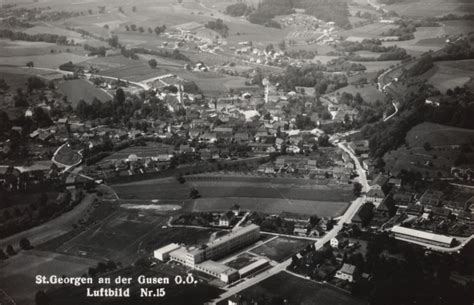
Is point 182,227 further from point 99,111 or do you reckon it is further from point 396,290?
point 99,111

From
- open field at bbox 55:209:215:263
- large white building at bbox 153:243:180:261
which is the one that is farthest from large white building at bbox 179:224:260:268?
open field at bbox 55:209:215:263

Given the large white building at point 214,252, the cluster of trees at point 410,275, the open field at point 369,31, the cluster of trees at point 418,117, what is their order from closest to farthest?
the cluster of trees at point 410,275 < the large white building at point 214,252 < the cluster of trees at point 418,117 < the open field at point 369,31

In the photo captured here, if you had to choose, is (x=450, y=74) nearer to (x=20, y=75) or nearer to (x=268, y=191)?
(x=268, y=191)

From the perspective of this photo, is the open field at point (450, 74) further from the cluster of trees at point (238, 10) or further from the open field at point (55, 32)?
the open field at point (55, 32)

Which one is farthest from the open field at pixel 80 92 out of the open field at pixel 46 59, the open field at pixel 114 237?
the open field at pixel 114 237

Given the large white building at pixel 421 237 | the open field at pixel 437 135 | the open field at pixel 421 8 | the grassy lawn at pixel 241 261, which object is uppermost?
the open field at pixel 421 8

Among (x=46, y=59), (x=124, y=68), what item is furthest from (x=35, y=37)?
(x=124, y=68)
